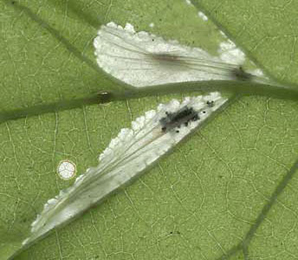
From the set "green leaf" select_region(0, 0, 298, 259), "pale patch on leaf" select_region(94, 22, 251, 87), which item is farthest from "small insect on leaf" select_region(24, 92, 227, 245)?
"pale patch on leaf" select_region(94, 22, 251, 87)

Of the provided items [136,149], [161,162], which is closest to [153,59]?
[136,149]

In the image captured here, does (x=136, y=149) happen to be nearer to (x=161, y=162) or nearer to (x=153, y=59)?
(x=161, y=162)

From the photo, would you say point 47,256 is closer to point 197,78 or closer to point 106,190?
point 106,190

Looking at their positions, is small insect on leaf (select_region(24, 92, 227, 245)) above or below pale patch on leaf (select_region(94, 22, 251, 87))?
below

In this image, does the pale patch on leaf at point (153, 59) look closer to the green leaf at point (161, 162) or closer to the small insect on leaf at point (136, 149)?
the green leaf at point (161, 162)

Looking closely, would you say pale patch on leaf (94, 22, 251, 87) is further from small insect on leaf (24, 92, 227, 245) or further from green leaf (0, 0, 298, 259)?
small insect on leaf (24, 92, 227, 245)

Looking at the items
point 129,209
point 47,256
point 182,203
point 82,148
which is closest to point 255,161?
point 182,203

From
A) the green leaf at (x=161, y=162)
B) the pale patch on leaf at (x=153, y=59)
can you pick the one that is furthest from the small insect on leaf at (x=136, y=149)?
the pale patch on leaf at (x=153, y=59)

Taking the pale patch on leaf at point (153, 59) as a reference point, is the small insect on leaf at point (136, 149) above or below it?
below
